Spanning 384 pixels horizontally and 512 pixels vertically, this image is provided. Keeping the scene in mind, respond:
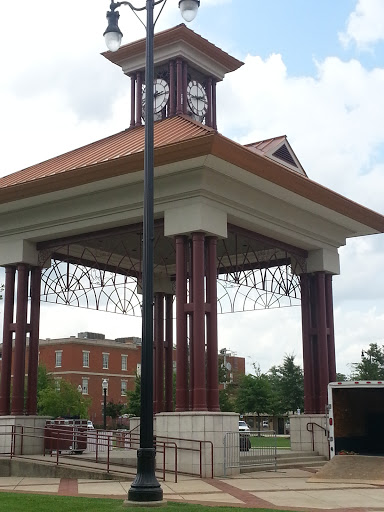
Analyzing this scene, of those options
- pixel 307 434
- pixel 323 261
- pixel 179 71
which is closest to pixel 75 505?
pixel 307 434

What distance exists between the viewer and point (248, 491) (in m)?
16.9

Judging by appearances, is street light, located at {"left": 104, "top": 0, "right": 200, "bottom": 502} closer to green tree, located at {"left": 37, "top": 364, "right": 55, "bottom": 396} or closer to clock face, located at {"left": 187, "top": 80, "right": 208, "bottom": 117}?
clock face, located at {"left": 187, "top": 80, "right": 208, "bottom": 117}

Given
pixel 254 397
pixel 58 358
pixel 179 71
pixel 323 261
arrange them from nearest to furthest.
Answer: pixel 323 261, pixel 179 71, pixel 254 397, pixel 58 358

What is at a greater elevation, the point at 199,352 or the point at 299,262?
the point at 299,262

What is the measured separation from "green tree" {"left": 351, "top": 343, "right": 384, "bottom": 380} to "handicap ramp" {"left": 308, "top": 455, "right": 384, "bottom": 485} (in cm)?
4998

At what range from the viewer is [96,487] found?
1778 centimetres

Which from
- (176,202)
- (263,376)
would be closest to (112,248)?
(176,202)

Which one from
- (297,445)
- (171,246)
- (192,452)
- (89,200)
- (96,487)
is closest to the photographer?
(96,487)

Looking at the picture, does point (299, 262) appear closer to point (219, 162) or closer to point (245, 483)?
point (219, 162)

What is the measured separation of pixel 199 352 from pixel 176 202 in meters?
4.58

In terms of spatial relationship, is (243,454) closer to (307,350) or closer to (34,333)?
(307,350)

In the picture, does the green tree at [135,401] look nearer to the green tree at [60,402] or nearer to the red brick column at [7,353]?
the green tree at [60,402]

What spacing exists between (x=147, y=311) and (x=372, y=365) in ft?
195

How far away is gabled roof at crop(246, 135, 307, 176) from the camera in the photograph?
91.1 feet
